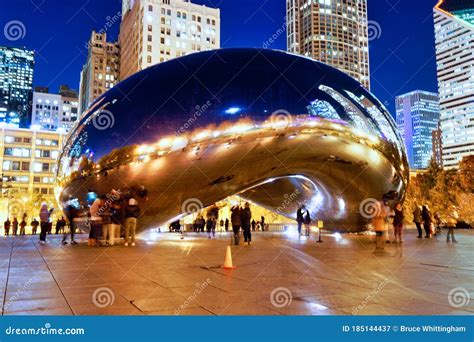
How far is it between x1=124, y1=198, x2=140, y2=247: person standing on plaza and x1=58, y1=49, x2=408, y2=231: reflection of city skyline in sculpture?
0.21 m

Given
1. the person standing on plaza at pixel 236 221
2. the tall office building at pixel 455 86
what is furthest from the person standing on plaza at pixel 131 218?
the tall office building at pixel 455 86

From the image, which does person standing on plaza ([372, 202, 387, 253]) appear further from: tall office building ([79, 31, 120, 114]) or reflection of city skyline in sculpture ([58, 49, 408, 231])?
tall office building ([79, 31, 120, 114])

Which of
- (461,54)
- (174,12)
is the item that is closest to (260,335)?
Answer: (174,12)

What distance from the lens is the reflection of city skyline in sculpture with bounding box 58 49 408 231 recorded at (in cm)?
1088

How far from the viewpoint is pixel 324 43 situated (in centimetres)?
16800

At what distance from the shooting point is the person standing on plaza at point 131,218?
1147 centimetres

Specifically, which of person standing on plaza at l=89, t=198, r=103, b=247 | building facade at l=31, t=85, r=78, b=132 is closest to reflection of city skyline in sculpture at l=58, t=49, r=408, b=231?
person standing on plaza at l=89, t=198, r=103, b=247

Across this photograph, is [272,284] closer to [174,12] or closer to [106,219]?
[106,219]

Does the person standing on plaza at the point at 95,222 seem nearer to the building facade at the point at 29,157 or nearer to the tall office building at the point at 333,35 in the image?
the building facade at the point at 29,157

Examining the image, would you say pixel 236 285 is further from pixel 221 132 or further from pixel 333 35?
pixel 333 35

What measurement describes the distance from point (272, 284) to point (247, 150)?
5.18 meters

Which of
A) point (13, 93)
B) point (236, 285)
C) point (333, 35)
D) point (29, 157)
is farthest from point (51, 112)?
point (236, 285)

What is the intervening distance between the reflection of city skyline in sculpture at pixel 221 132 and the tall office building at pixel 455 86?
7080 inches

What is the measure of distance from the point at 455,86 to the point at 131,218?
646ft
